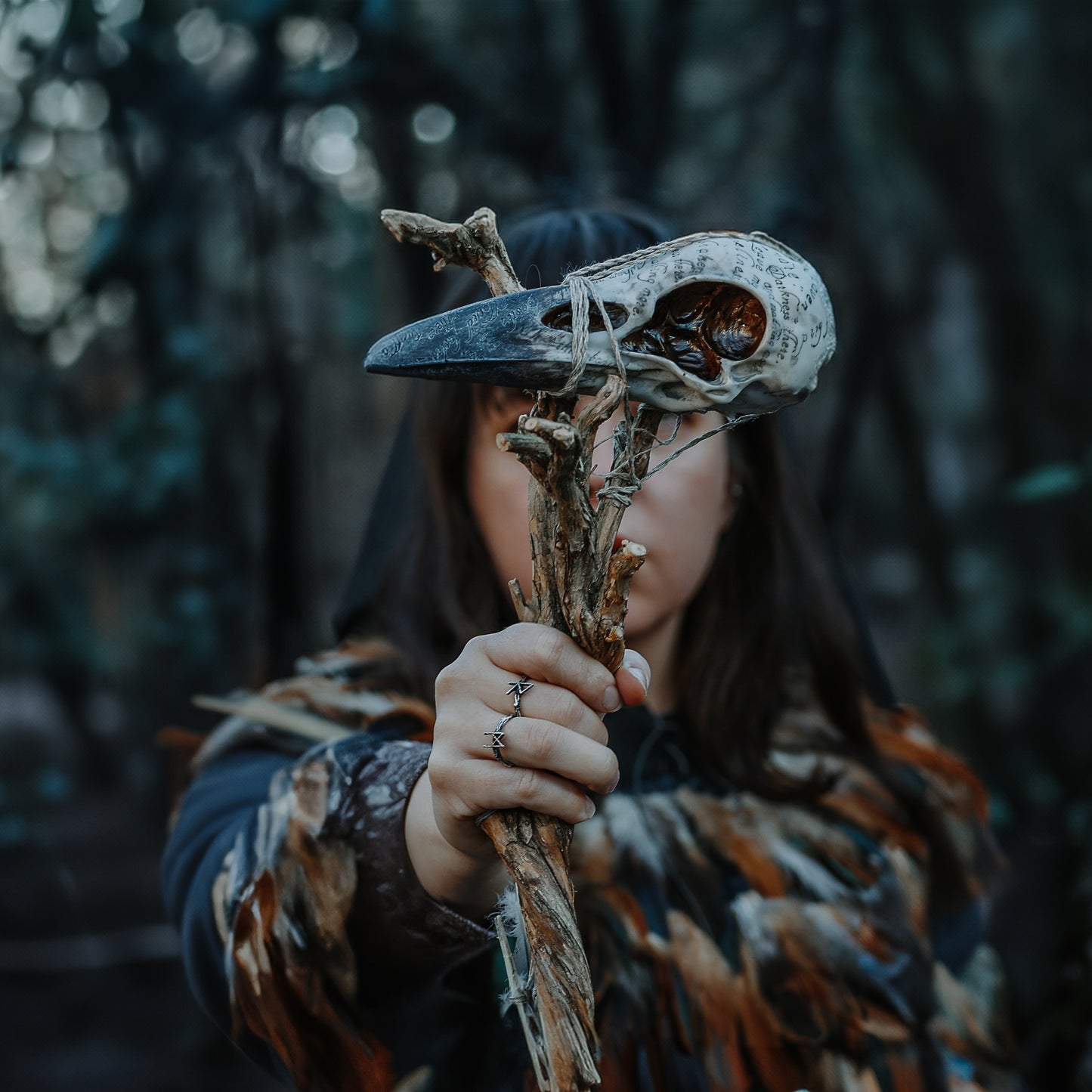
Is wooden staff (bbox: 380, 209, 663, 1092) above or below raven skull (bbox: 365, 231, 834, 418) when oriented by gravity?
below

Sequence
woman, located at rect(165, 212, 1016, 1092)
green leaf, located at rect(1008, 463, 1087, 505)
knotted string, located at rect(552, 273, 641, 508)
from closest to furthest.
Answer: knotted string, located at rect(552, 273, 641, 508) < woman, located at rect(165, 212, 1016, 1092) < green leaf, located at rect(1008, 463, 1087, 505)

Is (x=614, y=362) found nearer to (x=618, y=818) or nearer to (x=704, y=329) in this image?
(x=704, y=329)

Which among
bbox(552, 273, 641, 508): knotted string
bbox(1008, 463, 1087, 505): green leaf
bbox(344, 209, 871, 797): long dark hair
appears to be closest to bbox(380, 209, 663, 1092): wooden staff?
bbox(552, 273, 641, 508): knotted string

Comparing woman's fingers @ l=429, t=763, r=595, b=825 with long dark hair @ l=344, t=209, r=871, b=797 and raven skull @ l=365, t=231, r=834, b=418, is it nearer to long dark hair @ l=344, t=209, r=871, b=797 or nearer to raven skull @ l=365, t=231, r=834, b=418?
raven skull @ l=365, t=231, r=834, b=418

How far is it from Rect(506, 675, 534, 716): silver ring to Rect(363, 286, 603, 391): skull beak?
175mm

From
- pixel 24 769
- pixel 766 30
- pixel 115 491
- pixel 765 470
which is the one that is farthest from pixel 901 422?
pixel 24 769

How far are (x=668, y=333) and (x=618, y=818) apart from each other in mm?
614

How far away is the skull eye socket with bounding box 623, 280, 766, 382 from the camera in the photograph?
0.59 metres

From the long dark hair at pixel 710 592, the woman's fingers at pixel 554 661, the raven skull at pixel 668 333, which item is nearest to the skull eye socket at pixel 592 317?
the raven skull at pixel 668 333

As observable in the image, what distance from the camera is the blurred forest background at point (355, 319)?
74.7 inches

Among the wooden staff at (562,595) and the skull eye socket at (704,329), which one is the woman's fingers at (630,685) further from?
the skull eye socket at (704,329)

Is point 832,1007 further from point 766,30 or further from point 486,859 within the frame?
point 766,30

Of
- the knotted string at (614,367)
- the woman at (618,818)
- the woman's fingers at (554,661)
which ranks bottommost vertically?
the woman at (618,818)

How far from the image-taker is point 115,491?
1953 millimetres
